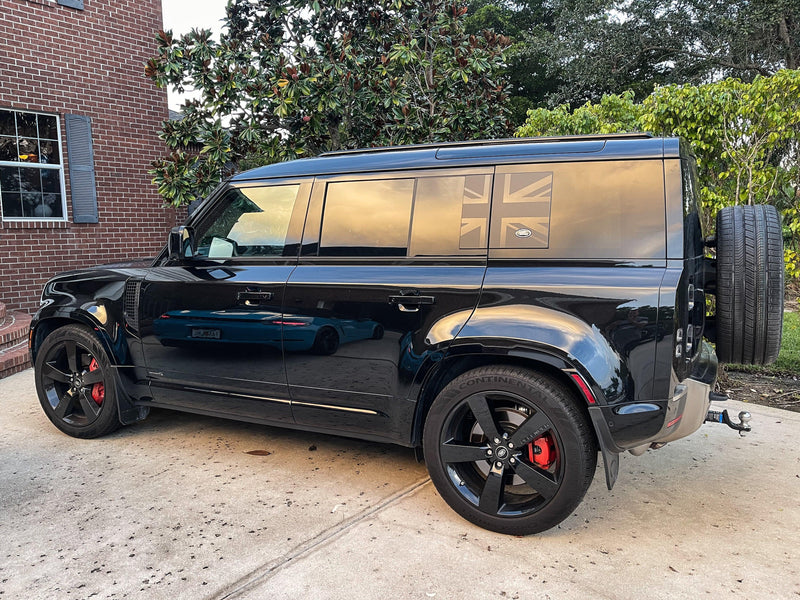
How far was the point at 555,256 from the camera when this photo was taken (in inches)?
118

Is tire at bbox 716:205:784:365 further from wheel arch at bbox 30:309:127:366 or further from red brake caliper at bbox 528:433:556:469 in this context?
wheel arch at bbox 30:309:127:366

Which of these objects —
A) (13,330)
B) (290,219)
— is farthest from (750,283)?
(13,330)

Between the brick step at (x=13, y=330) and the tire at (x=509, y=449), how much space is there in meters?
5.69

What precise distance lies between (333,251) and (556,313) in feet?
4.44

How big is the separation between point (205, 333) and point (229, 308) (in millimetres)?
253

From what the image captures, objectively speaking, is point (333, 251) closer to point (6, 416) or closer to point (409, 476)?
point (409, 476)

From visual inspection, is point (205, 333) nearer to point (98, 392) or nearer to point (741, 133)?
point (98, 392)

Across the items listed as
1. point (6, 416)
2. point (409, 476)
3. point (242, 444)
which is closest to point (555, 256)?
point (409, 476)

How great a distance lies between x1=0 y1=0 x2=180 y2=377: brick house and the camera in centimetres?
838

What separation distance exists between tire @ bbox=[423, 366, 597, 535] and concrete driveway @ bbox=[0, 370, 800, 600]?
158 mm

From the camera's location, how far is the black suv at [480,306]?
2.83 meters

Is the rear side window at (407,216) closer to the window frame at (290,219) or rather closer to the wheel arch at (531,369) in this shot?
the window frame at (290,219)

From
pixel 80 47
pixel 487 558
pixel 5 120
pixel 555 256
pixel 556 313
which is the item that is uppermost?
pixel 80 47

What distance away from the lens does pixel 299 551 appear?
2.92m
